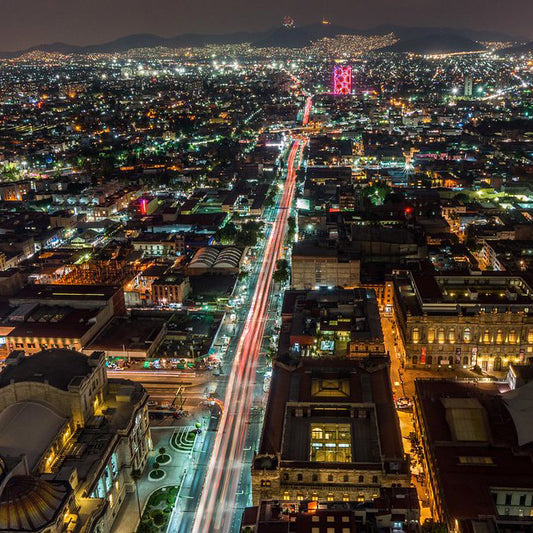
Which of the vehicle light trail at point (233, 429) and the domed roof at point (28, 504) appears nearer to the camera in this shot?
the domed roof at point (28, 504)

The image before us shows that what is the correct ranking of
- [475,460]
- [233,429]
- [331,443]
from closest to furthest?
[475,460], [331,443], [233,429]

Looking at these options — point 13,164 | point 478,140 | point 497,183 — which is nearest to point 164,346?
point 497,183

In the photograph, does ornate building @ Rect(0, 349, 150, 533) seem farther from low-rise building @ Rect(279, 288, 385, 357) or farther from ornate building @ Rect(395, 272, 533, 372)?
ornate building @ Rect(395, 272, 533, 372)

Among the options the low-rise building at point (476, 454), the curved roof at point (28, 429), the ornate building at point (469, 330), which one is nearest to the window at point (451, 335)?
the ornate building at point (469, 330)

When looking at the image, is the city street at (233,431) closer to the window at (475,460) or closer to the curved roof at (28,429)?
the curved roof at (28,429)

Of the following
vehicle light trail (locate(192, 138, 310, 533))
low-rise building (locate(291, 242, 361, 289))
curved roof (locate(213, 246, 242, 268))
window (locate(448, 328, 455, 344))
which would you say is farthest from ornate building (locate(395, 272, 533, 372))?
curved roof (locate(213, 246, 242, 268))

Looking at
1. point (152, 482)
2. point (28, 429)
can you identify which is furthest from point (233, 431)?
point (28, 429)

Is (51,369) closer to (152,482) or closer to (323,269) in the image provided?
(152,482)

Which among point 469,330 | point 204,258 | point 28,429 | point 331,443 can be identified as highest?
point 28,429
